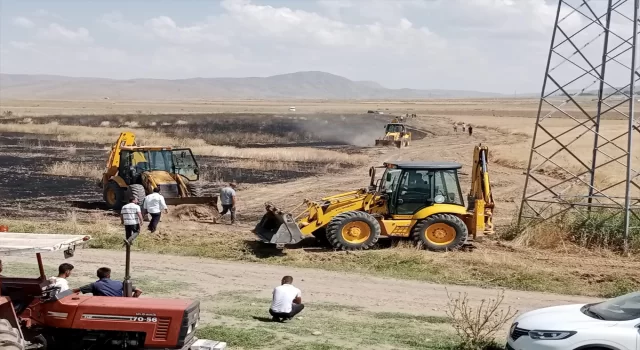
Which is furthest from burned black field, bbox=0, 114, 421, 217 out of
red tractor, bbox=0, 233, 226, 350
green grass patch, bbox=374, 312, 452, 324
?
red tractor, bbox=0, 233, 226, 350

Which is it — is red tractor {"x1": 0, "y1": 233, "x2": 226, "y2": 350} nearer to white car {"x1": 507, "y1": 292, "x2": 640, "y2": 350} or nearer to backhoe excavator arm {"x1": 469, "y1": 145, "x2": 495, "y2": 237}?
white car {"x1": 507, "y1": 292, "x2": 640, "y2": 350}

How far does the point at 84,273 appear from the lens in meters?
15.3

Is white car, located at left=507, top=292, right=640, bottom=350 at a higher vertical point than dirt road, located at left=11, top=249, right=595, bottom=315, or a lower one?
higher

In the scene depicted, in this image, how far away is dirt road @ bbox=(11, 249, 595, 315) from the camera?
13.8m

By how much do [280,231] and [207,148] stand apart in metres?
32.3

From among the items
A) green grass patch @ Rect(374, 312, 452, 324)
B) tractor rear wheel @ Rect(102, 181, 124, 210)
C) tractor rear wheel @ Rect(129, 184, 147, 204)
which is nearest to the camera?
green grass patch @ Rect(374, 312, 452, 324)

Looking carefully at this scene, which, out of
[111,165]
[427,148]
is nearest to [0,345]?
[111,165]

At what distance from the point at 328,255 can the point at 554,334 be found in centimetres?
903

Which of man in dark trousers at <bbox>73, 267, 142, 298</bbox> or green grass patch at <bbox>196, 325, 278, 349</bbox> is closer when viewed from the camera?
man in dark trousers at <bbox>73, 267, 142, 298</bbox>

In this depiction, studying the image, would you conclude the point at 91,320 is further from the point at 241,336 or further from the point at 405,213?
the point at 405,213

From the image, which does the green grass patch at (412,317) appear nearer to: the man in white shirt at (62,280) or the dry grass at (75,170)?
the man in white shirt at (62,280)

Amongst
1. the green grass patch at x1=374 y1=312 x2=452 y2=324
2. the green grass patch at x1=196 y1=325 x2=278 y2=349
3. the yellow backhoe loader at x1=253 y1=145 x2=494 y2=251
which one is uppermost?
the yellow backhoe loader at x1=253 y1=145 x2=494 y2=251

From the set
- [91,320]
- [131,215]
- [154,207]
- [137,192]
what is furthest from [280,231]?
[91,320]

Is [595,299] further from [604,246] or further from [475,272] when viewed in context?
[604,246]
